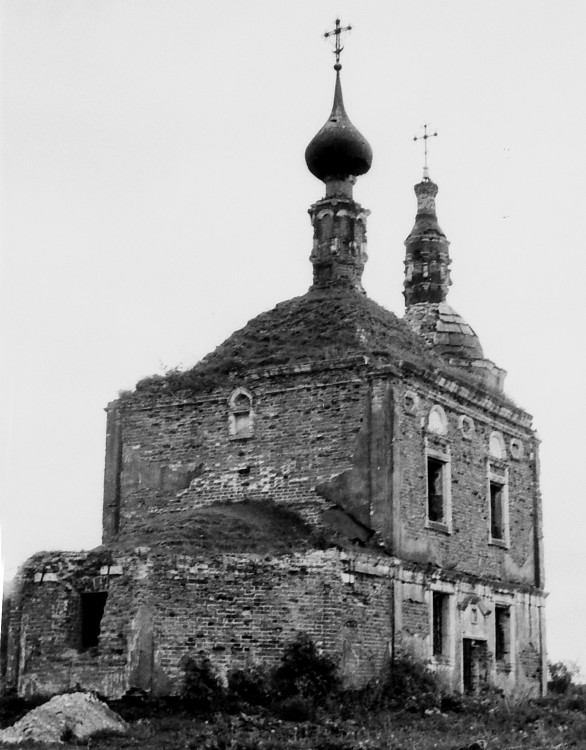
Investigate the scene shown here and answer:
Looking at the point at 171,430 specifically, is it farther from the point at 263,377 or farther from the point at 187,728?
the point at 187,728

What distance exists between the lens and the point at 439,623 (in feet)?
68.8

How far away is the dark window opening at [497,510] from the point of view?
2342 cm

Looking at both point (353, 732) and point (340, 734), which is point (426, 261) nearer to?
point (353, 732)

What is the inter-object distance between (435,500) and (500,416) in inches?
113

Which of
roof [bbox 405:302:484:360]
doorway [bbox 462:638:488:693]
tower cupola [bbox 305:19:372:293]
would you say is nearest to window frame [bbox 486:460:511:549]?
doorway [bbox 462:638:488:693]

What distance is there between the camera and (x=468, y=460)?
22.4 metres

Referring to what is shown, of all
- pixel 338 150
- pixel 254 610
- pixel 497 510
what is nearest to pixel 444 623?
pixel 497 510

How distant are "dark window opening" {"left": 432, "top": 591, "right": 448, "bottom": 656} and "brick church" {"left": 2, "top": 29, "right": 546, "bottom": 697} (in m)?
0.03

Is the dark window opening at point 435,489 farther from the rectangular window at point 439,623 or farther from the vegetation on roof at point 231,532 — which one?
the vegetation on roof at point 231,532

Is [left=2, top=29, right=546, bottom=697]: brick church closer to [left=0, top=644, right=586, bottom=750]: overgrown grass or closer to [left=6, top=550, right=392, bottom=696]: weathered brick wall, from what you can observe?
[left=6, top=550, right=392, bottom=696]: weathered brick wall

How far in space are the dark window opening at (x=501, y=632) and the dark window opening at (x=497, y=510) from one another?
134 centimetres

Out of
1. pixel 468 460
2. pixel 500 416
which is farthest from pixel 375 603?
pixel 500 416

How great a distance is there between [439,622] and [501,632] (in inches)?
97.9

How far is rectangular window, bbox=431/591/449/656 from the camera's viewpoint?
68.1 feet
